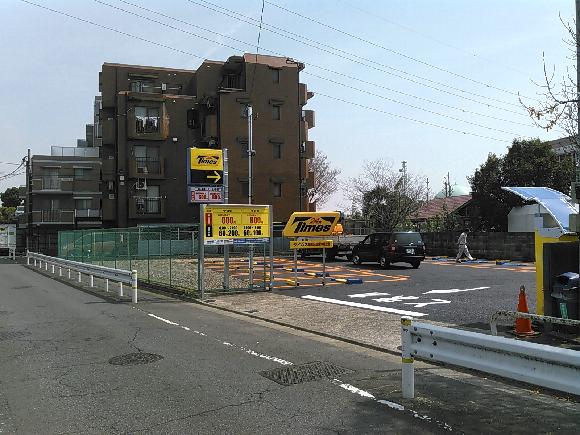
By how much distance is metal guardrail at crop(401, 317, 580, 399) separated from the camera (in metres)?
3.76

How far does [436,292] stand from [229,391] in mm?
9626

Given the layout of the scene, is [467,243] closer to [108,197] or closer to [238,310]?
[238,310]

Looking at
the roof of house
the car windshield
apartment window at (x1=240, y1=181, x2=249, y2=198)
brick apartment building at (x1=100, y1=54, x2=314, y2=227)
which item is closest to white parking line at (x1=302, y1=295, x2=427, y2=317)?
the car windshield

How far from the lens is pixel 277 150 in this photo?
138 ft

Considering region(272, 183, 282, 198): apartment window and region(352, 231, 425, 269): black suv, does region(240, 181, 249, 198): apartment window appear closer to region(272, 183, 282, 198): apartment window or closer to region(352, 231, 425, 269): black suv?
region(272, 183, 282, 198): apartment window

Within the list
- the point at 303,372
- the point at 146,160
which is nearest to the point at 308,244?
the point at 303,372

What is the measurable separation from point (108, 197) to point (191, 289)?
94.8ft

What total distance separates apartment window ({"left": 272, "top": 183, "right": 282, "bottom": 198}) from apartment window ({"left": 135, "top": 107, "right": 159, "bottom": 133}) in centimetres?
1090

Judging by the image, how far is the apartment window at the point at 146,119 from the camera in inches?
1628

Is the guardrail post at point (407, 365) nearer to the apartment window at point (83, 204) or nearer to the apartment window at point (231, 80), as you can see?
the apartment window at point (231, 80)

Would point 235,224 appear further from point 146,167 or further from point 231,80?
point 231,80

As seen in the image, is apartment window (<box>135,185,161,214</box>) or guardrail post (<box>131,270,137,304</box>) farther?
apartment window (<box>135,185,161,214</box>)

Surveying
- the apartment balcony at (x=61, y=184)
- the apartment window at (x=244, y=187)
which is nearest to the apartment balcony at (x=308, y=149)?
the apartment window at (x=244, y=187)

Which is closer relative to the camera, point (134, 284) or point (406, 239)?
point (134, 284)
